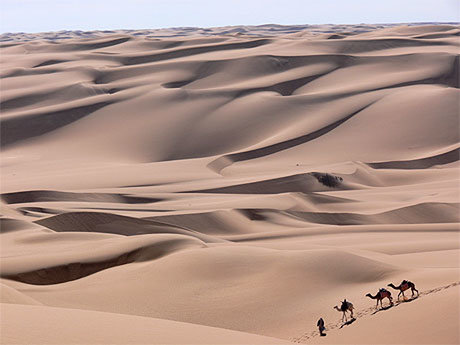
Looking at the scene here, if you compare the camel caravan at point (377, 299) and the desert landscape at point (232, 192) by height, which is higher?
the desert landscape at point (232, 192)

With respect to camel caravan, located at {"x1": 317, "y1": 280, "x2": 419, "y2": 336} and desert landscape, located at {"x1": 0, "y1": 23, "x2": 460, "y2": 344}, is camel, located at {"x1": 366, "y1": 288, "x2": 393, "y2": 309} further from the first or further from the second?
desert landscape, located at {"x1": 0, "y1": 23, "x2": 460, "y2": 344}

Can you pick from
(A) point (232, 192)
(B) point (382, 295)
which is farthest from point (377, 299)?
(A) point (232, 192)

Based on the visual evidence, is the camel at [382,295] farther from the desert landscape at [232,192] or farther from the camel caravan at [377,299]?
the desert landscape at [232,192]

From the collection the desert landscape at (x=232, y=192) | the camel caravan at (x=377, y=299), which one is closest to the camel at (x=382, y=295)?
the camel caravan at (x=377, y=299)

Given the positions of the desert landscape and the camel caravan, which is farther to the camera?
the desert landscape

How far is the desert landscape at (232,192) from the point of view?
829cm

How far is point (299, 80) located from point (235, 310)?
2785 cm

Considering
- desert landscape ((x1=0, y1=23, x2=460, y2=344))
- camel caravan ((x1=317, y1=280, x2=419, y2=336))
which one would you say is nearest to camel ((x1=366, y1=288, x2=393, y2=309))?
camel caravan ((x1=317, y1=280, x2=419, y2=336))

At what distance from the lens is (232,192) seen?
19.5 m

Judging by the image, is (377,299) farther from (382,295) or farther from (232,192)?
(232,192)

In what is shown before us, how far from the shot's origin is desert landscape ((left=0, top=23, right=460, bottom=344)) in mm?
8289

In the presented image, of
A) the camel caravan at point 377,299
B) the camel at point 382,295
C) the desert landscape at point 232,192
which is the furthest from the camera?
the desert landscape at point 232,192

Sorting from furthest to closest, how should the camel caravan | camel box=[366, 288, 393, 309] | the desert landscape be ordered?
the desert landscape → camel box=[366, 288, 393, 309] → the camel caravan

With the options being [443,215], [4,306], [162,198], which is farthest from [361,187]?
[4,306]
